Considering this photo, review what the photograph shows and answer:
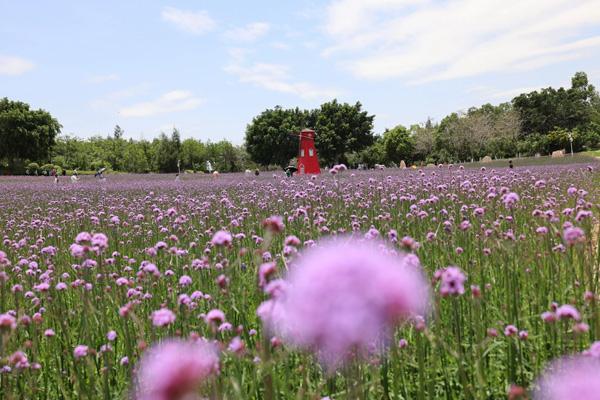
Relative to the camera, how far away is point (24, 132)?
57.7m

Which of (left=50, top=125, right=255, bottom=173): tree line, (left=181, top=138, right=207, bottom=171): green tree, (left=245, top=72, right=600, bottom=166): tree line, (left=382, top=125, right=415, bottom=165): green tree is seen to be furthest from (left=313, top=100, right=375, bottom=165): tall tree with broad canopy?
(left=181, top=138, right=207, bottom=171): green tree

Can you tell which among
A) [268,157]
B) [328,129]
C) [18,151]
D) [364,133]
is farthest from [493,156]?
[18,151]

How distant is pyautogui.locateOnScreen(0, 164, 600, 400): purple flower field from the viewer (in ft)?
2.33

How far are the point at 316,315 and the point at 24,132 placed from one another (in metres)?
65.9

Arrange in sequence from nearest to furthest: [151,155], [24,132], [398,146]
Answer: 1. [24,132]
2. [398,146]
3. [151,155]

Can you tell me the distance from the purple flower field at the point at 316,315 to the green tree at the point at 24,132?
56.4 meters

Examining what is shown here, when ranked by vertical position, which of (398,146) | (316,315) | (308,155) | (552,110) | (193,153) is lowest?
(316,315)

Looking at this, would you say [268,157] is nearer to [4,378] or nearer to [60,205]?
[60,205]

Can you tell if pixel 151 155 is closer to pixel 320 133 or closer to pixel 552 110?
pixel 320 133

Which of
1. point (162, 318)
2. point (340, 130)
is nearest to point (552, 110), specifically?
point (340, 130)

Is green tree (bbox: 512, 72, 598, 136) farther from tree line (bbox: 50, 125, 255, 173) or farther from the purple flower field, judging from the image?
the purple flower field

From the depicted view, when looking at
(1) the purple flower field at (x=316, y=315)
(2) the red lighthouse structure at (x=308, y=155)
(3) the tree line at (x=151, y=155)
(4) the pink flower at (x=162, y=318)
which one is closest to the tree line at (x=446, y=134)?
(3) the tree line at (x=151, y=155)

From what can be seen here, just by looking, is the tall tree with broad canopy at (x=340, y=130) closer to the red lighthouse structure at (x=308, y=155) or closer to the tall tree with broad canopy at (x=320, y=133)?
the tall tree with broad canopy at (x=320, y=133)

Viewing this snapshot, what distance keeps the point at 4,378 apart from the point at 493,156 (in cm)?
6512
